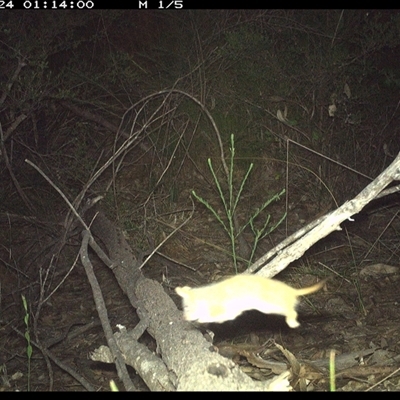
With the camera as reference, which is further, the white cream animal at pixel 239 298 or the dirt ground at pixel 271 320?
the dirt ground at pixel 271 320

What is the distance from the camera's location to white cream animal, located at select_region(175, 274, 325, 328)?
236cm

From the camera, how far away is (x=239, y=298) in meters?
2.36

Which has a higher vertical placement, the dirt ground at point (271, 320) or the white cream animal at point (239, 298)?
the white cream animal at point (239, 298)

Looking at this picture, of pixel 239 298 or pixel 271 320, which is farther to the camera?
pixel 271 320

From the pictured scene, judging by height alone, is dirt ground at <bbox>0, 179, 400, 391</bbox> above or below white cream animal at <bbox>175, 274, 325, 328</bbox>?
below

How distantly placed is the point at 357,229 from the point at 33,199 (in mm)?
2909

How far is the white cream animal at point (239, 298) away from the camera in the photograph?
92.8 inches

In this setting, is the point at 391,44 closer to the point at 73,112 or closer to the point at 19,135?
the point at 73,112

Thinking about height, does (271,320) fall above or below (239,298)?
below

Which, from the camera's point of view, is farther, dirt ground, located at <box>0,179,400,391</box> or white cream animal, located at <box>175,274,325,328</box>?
dirt ground, located at <box>0,179,400,391</box>

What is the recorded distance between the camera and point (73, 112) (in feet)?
19.1
